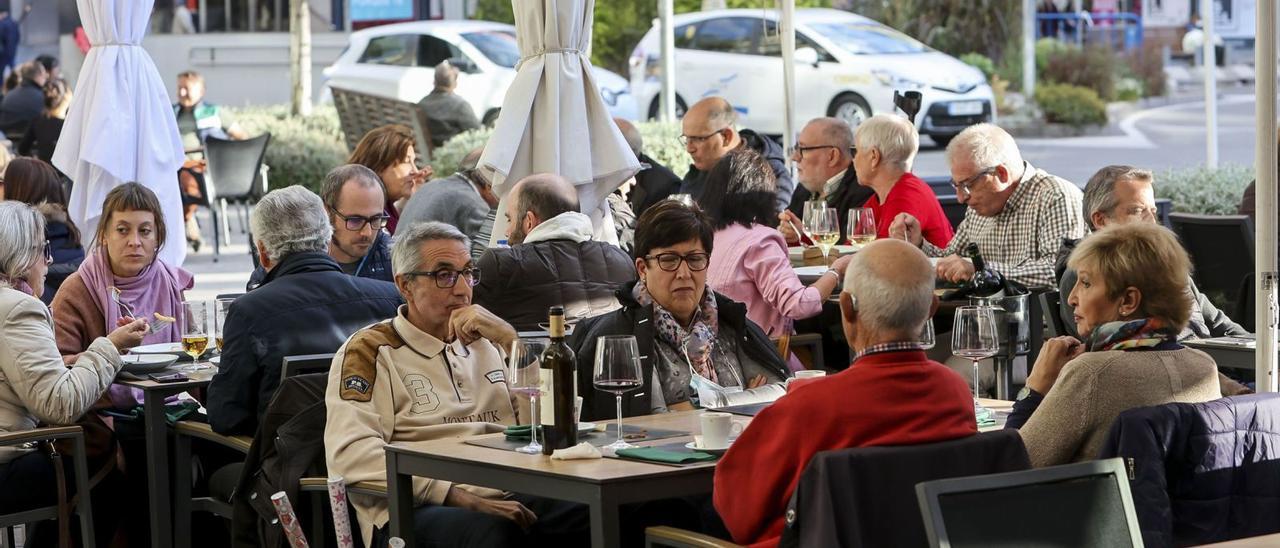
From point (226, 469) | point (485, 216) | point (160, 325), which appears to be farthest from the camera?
point (485, 216)

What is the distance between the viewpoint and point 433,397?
4523 millimetres

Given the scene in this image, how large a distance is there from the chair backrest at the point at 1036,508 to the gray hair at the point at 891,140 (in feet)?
16.9

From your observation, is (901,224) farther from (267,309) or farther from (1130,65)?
(1130,65)

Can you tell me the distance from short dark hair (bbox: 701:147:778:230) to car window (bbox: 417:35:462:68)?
14.2 m

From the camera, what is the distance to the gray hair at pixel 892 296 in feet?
11.3

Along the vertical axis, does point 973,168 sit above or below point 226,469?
above

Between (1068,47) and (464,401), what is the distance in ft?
79.8

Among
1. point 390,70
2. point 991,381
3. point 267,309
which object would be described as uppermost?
point 390,70

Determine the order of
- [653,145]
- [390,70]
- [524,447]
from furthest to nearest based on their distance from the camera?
[390,70] < [653,145] < [524,447]

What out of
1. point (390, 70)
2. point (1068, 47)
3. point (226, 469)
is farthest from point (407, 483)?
point (1068, 47)

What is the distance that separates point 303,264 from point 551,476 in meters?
1.85

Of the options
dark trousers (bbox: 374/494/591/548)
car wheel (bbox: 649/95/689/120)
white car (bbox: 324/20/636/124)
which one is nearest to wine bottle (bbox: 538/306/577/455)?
dark trousers (bbox: 374/494/591/548)

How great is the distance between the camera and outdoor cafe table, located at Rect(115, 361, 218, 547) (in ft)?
17.9

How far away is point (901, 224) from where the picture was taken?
7.72 m
